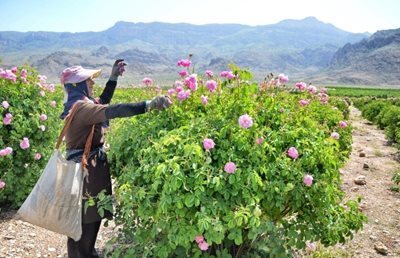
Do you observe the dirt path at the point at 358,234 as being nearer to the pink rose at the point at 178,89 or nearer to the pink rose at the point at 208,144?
the pink rose at the point at 178,89

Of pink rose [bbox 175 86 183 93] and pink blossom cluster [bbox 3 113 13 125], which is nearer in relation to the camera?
pink rose [bbox 175 86 183 93]

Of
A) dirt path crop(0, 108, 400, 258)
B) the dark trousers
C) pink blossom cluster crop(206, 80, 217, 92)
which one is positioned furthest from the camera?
dirt path crop(0, 108, 400, 258)

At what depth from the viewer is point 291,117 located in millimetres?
3697

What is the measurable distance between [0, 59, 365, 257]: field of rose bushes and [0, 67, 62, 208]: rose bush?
228cm

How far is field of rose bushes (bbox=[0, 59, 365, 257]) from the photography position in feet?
9.25

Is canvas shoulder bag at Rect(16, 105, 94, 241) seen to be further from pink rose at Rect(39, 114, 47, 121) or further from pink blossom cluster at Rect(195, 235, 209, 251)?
pink rose at Rect(39, 114, 47, 121)

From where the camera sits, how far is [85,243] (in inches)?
151

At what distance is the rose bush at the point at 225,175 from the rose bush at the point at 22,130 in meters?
2.40

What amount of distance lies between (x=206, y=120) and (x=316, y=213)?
3.68 feet

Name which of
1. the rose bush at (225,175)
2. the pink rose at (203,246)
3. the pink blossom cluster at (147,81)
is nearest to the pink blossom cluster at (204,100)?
the rose bush at (225,175)

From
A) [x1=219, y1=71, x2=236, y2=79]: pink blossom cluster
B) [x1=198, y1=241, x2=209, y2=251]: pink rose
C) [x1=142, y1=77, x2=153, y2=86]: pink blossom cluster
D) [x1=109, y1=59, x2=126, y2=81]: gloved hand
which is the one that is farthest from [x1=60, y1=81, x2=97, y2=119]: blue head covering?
[x1=198, y1=241, x2=209, y2=251]: pink rose

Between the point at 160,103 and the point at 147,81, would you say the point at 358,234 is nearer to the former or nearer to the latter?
the point at 147,81

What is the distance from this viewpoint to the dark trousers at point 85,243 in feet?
12.4

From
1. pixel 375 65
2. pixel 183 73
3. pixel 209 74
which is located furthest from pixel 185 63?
pixel 375 65
